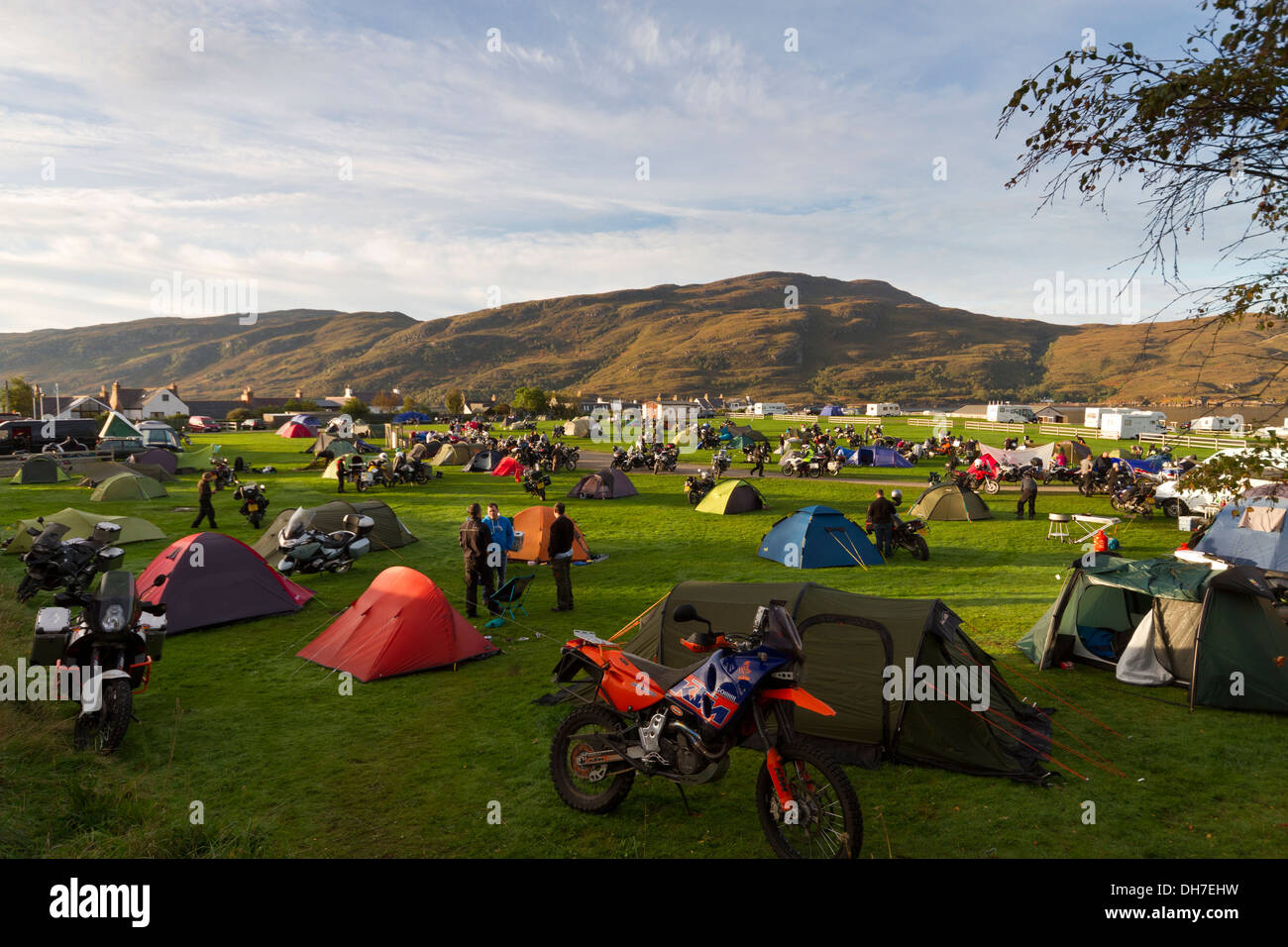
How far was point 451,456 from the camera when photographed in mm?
38125

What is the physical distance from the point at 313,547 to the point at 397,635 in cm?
614

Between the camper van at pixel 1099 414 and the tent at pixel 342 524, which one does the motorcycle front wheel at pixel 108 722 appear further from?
the camper van at pixel 1099 414

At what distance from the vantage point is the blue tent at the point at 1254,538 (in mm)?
12648

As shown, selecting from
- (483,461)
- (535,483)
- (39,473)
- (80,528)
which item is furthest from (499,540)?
(39,473)

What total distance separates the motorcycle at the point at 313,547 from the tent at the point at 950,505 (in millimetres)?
15230

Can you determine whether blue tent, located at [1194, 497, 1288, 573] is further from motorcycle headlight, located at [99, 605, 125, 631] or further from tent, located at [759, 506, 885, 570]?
motorcycle headlight, located at [99, 605, 125, 631]

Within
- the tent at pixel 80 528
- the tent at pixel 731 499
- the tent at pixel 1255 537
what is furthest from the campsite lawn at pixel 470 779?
the tent at pixel 731 499

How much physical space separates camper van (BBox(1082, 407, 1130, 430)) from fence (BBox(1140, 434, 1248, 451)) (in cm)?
389

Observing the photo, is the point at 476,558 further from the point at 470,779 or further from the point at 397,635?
the point at 470,779

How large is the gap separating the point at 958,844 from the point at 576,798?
2.80 m

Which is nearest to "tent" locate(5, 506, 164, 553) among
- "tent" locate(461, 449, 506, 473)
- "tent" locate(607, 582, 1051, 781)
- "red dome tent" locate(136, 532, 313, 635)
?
"red dome tent" locate(136, 532, 313, 635)
